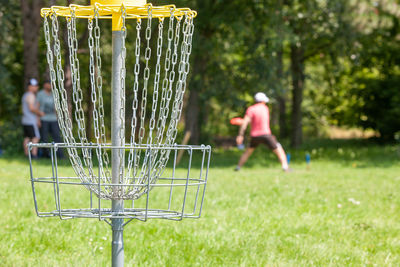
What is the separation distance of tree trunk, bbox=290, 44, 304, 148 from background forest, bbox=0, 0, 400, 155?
1.5 inches

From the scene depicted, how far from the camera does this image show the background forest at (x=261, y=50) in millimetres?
16891

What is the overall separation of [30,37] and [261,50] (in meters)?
7.04

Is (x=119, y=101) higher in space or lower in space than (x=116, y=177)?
higher

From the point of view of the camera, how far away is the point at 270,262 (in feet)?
14.0

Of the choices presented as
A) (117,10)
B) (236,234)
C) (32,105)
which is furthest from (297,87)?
(117,10)

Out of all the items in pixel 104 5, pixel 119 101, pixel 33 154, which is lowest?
pixel 33 154

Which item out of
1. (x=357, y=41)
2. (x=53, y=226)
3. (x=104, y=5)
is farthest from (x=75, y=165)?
(x=357, y=41)

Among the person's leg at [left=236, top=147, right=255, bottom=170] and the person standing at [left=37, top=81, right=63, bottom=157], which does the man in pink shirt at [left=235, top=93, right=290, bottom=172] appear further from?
Answer: the person standing at [left=37, top=81, right=63, bottom=157]

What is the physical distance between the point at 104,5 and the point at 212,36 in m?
15.3

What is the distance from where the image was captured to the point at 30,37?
57.6ft

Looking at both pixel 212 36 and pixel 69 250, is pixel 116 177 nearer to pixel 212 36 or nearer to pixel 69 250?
pixel 69 250

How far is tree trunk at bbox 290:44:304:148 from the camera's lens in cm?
2170

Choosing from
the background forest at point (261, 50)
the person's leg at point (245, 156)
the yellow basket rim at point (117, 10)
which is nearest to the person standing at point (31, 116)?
the background forest at point (261, 50)

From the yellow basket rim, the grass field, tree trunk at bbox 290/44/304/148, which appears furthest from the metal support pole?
tree trunk at bbox 290/44/304/148
